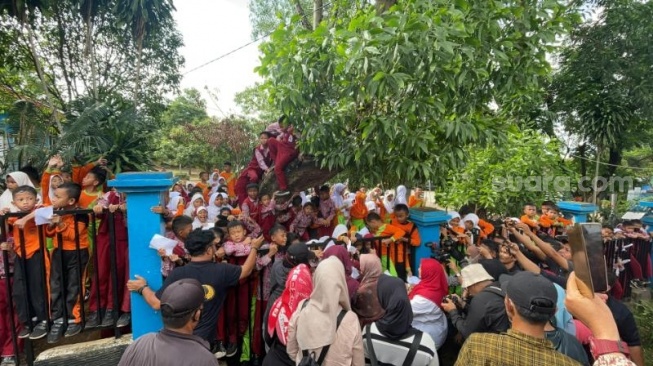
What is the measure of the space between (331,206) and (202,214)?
2.25 metres

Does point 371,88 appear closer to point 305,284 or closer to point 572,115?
point 305,284

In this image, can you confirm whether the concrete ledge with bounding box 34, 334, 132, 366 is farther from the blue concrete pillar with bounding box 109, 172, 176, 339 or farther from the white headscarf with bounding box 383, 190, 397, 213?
the white headscarf with bounding box 383, 190, 397, 213

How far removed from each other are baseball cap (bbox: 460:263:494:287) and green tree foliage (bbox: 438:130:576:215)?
21.8ft

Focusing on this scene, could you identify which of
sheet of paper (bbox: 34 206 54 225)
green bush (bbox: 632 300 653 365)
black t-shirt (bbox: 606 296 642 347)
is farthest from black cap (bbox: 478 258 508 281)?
sheet of paper (bbox: 34 206 54 225)

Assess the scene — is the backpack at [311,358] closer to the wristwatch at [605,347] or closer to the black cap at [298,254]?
the black cap at [298,254]

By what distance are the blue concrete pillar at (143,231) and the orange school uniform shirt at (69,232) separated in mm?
555

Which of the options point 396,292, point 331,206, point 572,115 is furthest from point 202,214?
point 572,115

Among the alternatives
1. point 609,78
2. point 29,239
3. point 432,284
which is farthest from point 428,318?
point 609,78

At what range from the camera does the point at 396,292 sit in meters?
2.81

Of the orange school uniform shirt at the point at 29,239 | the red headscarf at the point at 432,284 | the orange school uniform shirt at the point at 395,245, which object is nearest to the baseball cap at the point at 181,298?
the orange school uniform shirt at the point at 29,239

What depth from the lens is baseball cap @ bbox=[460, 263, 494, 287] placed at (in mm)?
2930

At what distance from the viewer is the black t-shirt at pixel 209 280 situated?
285 cm

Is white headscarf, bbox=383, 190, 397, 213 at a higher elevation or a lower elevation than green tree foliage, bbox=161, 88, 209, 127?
lower

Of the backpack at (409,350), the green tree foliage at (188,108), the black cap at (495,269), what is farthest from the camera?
the green tree foliage at (188,108)
